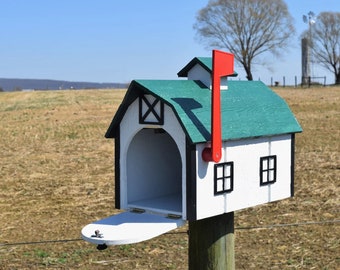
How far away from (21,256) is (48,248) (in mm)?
376

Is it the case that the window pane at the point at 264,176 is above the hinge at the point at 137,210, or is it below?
above

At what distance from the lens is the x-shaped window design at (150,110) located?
11.8ft

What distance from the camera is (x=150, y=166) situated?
415 cm

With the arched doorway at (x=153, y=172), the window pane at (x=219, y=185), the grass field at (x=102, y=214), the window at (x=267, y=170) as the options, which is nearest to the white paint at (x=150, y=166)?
the arched doorway at (x=153, y=172)

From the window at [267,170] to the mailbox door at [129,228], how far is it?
0.72m

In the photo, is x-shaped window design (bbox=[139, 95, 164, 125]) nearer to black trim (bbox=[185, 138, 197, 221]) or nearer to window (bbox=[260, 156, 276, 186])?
black trim (bbox=[185, 138, 197, 221])

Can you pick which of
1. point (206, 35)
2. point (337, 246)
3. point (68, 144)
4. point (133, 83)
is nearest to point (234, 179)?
point (133, 83)

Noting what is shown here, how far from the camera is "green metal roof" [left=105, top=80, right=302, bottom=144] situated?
11.3 ft

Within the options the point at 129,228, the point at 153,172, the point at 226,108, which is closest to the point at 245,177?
the point at 226,108

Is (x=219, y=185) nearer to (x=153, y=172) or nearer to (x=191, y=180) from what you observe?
(x=191, y=180)

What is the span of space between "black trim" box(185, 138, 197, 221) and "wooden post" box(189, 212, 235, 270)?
1.04 feet

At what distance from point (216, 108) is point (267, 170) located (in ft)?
2.67

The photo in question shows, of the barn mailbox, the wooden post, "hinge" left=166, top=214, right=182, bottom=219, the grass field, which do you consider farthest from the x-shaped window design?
the grass field

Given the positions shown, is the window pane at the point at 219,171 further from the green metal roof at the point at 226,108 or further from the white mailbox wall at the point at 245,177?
the green metal roof at the point at 226,108
